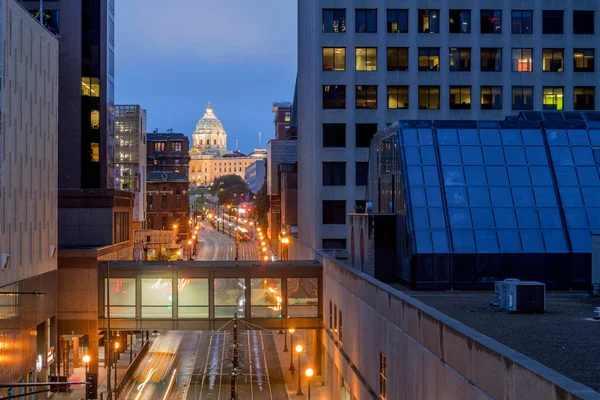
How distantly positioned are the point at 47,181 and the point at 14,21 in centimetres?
1017

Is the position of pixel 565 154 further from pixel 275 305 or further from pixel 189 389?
pixel 189 389

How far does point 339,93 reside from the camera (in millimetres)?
64875

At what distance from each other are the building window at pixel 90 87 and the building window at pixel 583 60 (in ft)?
137

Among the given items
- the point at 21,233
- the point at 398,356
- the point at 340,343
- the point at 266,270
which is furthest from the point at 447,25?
the point at 398,356

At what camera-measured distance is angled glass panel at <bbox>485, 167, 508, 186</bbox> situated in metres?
36.2

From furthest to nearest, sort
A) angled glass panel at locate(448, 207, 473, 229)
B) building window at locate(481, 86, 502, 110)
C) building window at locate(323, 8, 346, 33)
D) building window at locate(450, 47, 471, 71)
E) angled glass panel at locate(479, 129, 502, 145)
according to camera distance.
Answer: building window at locate(481, 86, 502, 110) → building window at locate(450, 47, 471, 71) → building window at locate(323, 8, 346, 33) → angled glass panel at locate(479, 129, 502, 145) → angled glass panel at locate(448, 207, 473, 229)

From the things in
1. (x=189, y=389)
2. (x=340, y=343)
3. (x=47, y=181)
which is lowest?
(x=189, y=389)

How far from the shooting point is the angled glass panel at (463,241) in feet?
112

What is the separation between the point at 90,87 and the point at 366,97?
26.9 m

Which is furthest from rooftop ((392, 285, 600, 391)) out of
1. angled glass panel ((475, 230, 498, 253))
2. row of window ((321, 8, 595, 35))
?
row of window ((321, 8, 595, 35))

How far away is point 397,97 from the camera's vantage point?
6488cm

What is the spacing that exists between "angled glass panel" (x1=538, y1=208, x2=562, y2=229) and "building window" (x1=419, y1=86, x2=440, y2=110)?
100 feet

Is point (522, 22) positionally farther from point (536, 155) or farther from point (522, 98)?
point (536, 155)

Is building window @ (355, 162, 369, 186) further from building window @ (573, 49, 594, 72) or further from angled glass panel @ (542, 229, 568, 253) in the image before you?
angled glass panel @ (542, 229, 568, 253)
